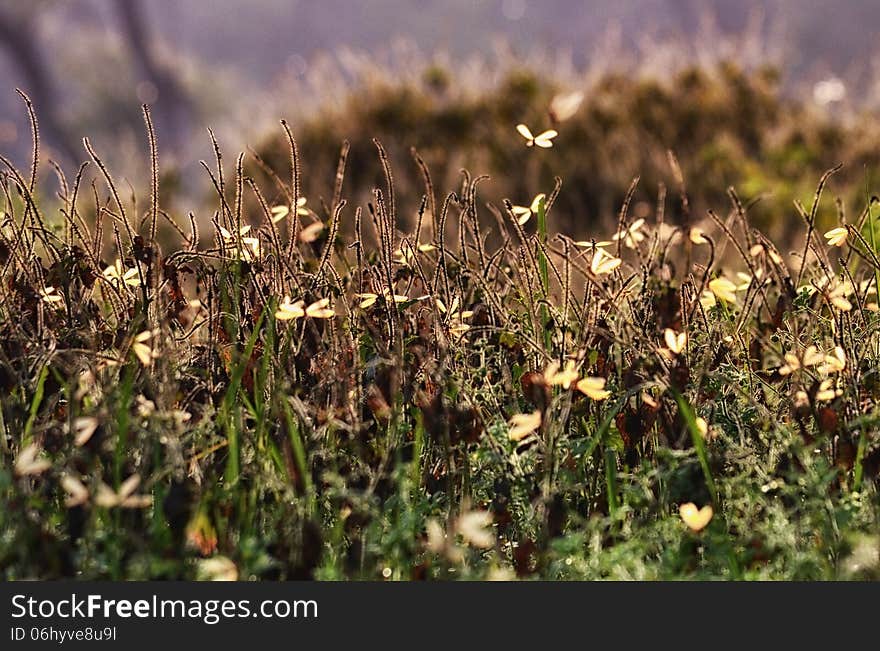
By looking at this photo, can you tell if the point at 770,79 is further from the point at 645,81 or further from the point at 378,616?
the point at 378,616

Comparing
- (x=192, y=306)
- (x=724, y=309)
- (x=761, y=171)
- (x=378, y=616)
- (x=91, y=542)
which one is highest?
(x=761, y=171)

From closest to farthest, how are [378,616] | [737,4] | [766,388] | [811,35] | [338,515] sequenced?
[378,616], [338,515], [766,388], [811,35], [737,4]

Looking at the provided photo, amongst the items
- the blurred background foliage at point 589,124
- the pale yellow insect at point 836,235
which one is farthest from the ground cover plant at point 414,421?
the blurred background foliage at point 589,124

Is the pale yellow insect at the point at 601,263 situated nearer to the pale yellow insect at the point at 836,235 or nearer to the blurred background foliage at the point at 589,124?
the pale yellow insect at the point at 836,235

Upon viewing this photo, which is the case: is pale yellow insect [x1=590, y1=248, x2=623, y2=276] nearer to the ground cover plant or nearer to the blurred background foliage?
the ground cover plant

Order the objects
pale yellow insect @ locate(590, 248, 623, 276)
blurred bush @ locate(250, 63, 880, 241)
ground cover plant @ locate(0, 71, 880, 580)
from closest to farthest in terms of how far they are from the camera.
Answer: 1. ground cover plant @ locate(0, 71, 880, 580)
2. pale yellow insect @ locate(590, 248, 623, 276)
3. blurred bush @ locate(250, 63, 880, 241)

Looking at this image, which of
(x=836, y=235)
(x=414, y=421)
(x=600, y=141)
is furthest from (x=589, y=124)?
(x=414, y=421)


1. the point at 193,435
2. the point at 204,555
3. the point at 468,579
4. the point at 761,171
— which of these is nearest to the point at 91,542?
the point at 204,555

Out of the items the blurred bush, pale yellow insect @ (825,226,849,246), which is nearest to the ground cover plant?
pale yellow insect @ (825,226,849,246)

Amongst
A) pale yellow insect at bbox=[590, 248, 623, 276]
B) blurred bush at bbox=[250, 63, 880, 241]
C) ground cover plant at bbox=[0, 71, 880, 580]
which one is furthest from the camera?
blurred bush at bbox=[250, 63, 880, 241]
